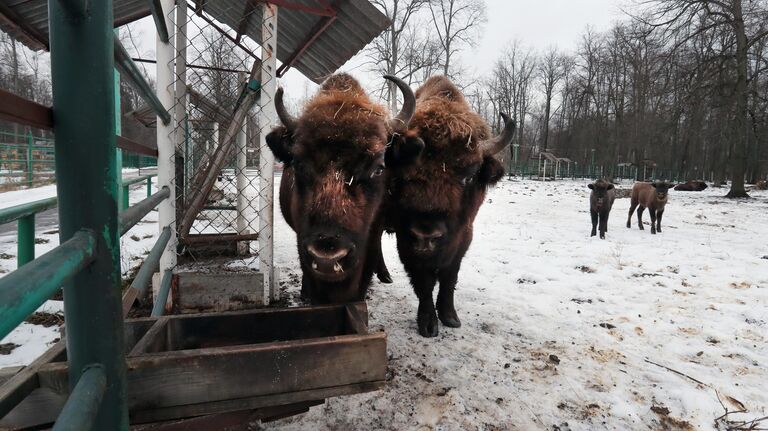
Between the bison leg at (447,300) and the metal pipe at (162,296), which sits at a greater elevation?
the metal pipe at (162,296)

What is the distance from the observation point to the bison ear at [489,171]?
3.92 metres

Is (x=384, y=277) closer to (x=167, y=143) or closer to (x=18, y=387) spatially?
(x=167, y=143)

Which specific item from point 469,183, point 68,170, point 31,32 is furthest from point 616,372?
point 31,32

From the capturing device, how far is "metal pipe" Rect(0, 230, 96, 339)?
528 mm

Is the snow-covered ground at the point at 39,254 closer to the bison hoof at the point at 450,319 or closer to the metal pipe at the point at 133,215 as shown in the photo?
the metal pipe at the point at 133,215

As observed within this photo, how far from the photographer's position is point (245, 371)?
56.0 inches

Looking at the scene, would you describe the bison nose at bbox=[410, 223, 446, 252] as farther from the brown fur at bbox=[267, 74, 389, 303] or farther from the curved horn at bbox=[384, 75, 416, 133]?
the curved horn at bbox=[384, 75, 416, 133]

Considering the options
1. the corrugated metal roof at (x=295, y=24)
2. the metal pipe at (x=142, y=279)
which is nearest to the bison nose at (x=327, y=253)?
the metal pipe at (x=142, y=279)

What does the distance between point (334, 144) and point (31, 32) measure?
341cm

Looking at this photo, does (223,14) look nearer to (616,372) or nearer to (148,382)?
(148,382)

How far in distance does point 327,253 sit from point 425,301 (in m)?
2.14

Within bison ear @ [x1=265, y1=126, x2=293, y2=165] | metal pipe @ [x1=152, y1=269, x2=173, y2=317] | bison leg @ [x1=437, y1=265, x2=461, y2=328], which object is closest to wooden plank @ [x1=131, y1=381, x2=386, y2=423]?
metal pipe @ [x1=152, y1=269, x2=173, y2=317]

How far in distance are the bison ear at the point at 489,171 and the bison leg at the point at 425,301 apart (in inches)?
44.2

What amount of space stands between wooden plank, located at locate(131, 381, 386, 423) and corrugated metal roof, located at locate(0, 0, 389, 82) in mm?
3584
